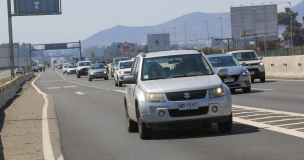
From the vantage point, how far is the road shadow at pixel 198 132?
9.03m

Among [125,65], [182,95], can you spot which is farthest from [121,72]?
[182,95]

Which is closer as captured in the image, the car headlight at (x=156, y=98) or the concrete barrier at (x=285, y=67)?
the car headlight at (x=156, y=98)

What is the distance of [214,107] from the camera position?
8.42 meters

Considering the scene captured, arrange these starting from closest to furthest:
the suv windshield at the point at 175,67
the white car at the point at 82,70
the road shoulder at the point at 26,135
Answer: the road shoulder at the point at 26,135, the suv windshield at the point at 175,67, the white car at the point at 82,70

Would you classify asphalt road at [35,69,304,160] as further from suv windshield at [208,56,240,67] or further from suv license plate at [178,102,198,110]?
suv windshield at [208,56,240,67]

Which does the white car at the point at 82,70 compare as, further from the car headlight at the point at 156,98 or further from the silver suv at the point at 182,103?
the car headlight at the point at 156,98

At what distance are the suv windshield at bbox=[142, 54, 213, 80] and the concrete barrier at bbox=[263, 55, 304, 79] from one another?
59.7 ft

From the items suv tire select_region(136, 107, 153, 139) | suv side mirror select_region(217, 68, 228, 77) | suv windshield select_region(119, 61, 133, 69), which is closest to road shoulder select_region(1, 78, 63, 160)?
suv tire select_region(136, 107, 153, 139)

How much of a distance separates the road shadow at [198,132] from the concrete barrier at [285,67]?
58.8ft

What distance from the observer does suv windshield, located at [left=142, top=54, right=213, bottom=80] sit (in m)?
9.50

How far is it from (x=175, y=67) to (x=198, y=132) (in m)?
1.35

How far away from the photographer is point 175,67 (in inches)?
380

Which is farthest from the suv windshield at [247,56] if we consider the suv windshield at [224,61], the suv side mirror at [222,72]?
the suv side mirror at [222,72]

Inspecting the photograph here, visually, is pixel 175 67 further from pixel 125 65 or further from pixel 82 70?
pixel 82 70
